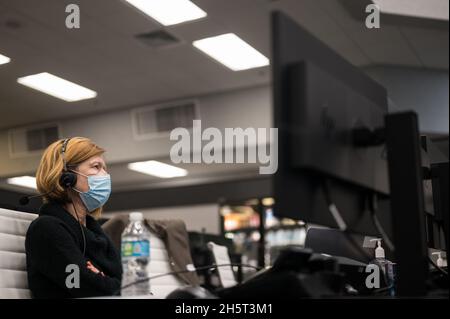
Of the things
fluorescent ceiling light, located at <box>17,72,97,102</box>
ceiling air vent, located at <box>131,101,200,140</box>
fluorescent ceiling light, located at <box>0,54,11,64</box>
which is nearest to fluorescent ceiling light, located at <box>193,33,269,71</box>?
ceiling air vent, located at <box>131,101,200,140</box>

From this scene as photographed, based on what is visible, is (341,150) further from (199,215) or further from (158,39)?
(199,215)

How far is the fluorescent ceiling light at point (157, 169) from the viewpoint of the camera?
613 cm

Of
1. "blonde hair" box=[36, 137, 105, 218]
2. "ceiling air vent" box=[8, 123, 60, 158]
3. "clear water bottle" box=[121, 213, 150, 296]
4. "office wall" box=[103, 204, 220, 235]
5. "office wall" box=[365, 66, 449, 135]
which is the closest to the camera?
"clear water bottle" box=[121, 213, 150, 296]

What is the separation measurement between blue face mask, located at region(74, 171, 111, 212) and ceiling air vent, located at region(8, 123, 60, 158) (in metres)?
1.51

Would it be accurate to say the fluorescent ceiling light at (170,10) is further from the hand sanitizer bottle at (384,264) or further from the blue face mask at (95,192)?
the hand sanitizer bottle at (384,264)

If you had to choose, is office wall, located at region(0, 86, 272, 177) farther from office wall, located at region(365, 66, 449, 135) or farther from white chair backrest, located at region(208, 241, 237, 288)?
white chair backrest, located at region(208, 241, 237, 288)

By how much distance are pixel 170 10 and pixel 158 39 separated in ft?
1.54

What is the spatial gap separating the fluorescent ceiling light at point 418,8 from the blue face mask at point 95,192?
2433 mm

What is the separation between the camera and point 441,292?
993mm

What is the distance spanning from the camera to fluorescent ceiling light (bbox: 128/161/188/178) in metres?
6.13

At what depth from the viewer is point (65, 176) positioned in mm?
1672

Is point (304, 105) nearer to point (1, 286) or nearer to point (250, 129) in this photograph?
point (1, 286)

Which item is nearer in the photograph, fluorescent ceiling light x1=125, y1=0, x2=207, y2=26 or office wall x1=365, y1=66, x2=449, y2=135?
fluorescent ceiling light x1=125, y1=0, x2=207, y2=26
